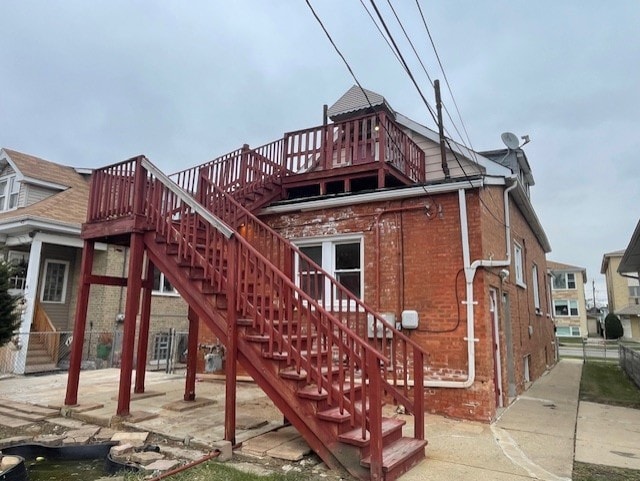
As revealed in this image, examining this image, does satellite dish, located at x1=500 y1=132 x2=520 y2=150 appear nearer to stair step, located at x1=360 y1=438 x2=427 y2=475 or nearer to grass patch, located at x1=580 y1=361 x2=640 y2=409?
grass patch, located at x1=580 y1=361 x2=640 y2=409

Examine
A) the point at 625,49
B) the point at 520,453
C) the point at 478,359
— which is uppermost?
the point at 625,49

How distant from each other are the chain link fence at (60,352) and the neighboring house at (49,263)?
3cm

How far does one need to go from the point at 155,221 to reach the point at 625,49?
887 cm

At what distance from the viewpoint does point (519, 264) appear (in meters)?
10.6

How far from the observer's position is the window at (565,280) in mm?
38938

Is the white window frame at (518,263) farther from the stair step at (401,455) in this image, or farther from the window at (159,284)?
the window at (159,284)

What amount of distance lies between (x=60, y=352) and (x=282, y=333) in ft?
36.6

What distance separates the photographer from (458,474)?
13.7 feet

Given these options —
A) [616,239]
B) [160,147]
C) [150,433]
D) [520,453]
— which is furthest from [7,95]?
[616,239]

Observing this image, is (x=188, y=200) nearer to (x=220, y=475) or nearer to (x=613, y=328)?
(x=220, y=475)

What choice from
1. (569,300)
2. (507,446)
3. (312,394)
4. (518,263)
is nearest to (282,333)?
(312,394)

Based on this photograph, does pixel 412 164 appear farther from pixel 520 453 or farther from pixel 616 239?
pixel 616 239

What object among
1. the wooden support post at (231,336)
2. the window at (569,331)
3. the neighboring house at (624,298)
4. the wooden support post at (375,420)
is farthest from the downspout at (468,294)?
the neighboring house at (624,298)

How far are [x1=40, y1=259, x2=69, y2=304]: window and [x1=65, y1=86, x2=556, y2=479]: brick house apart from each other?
7.88m
